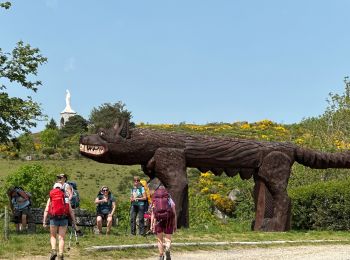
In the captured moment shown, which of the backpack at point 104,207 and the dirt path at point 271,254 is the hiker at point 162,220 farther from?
the backpack at point 104,207

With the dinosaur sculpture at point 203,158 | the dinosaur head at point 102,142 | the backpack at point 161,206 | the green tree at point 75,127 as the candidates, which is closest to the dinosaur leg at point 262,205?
the dinosaur sculpture at point 203,158

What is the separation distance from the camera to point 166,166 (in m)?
17.0

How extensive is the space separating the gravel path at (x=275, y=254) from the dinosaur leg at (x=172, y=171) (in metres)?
3.48

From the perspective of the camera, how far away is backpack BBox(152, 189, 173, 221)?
1145 cm

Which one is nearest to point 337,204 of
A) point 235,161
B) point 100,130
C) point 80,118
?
point 235,161

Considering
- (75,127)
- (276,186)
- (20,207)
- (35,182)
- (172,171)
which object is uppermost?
(75,127)

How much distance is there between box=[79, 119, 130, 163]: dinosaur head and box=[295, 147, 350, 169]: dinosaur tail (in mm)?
5557

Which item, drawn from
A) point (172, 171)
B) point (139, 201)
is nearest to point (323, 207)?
point (172, 171)

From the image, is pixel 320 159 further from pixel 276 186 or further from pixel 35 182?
pixel 35 182

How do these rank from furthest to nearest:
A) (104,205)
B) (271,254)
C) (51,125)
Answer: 1. (51,125)
2. (104,205)
3. (271,254)

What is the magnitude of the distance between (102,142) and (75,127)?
59987mm

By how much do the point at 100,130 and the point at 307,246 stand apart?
6217mm

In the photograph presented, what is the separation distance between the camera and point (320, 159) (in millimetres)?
19375

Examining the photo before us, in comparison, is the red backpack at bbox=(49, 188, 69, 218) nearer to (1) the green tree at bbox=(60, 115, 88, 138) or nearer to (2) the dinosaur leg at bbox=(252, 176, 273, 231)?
(2) the dinosaur leg at bbox=(252, 176, 273, 231)
